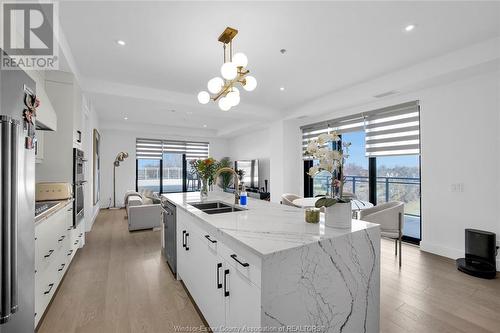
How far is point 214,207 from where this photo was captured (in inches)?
114

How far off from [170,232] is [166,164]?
605cm

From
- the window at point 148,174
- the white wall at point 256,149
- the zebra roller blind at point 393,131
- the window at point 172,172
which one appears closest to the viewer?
the zebra roller blind at point 393,131

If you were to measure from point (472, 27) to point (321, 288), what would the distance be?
Result: 119 inches

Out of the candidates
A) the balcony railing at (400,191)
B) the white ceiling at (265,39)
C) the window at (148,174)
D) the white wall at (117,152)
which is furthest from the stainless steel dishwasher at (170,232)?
the window at (148,174)

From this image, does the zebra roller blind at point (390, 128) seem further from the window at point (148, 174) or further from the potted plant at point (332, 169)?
the window at point (148, 174)

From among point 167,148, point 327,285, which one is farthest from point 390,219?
point 167,148

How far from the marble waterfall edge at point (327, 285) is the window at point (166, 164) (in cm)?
680

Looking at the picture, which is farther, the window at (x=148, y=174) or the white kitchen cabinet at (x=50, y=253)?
the window at (x=148, y=174)

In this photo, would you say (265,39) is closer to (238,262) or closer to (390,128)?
(238,262)

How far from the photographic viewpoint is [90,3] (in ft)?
6.78

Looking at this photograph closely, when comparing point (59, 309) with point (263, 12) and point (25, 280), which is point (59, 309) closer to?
point (25, 280)

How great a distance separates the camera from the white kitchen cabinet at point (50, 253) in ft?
5.93

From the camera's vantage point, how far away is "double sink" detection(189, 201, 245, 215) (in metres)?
2.63

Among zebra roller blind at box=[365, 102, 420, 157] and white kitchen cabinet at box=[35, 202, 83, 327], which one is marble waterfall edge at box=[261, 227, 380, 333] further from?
zebra roller blind at box=[365, 102, 420, 157]
